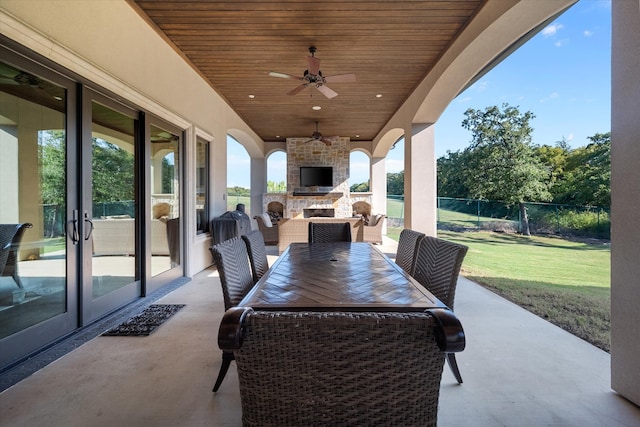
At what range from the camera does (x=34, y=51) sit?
2107 millimetres

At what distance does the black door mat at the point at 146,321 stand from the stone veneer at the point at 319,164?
732 centimetres

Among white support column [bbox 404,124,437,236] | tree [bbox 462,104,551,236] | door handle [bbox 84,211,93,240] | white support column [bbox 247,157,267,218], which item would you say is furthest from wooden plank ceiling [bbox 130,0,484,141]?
tree [bbox 462,104,551,236]

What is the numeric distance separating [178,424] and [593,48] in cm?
1216

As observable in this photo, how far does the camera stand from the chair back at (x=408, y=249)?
7.56 ft

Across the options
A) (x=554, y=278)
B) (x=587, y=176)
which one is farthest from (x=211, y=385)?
(x=587, y=176)

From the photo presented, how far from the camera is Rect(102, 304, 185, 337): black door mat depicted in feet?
8.61

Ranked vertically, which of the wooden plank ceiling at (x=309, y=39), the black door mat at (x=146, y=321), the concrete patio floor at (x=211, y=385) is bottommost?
the concrete patio floor at (x=211, y=385)

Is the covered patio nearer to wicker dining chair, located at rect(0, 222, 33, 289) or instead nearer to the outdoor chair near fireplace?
wicker dining chair, located at rect(0, 222, 33, 289)

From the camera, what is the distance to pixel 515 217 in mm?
10039

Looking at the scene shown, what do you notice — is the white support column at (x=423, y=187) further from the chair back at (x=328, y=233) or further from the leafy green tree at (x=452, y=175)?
the leafy green tree at (x=452, y=175)

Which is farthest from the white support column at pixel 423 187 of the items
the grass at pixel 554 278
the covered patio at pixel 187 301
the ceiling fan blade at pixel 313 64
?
the ceiling fan blade at pixel 313 64

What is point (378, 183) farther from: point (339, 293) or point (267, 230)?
point (339, 293)

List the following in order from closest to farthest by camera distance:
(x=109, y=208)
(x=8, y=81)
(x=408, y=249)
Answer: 1. (x=8, y=81)
2. (x=408, y=249)
3. (x=109, y=208)

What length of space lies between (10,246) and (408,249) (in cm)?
281
